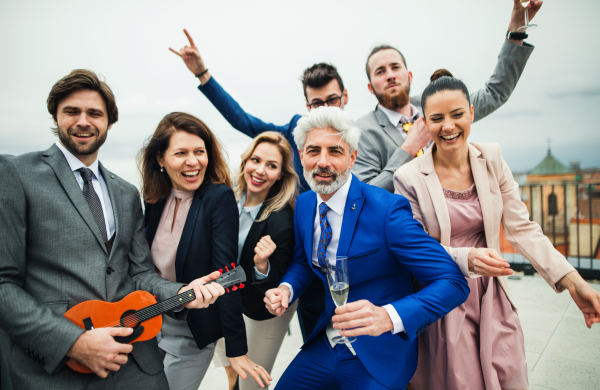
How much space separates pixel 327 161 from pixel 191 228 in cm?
95

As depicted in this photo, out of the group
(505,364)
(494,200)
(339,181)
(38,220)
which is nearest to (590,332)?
(505,364)

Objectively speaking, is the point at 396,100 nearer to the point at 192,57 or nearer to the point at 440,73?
the point at 440,73

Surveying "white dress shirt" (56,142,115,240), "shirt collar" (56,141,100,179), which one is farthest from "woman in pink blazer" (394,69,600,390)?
"shirt collar" (56,141,100,179)

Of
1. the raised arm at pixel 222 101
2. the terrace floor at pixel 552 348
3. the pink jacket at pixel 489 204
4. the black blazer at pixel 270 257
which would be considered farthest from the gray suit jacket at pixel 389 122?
the terrace floor at pixel 552 348

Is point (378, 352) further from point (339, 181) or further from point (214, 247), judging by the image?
point (214, 247)

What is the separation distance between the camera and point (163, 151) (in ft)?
7.44

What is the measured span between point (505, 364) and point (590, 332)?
3222 mm

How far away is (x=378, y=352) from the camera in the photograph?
175 cm

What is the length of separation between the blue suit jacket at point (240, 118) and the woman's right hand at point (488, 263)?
171 centimetres

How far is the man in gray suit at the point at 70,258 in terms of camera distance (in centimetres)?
149

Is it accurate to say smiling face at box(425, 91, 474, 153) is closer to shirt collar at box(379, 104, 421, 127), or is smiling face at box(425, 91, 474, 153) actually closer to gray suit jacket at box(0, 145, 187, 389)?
shirt collar at box(379, 104, 421, 127)

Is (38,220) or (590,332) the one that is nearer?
(38,220)

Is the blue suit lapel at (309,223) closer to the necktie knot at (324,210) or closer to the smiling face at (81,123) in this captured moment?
the necktie knot at (324,210)

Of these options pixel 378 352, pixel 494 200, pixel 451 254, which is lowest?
pixel 378 352
